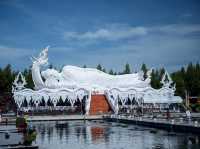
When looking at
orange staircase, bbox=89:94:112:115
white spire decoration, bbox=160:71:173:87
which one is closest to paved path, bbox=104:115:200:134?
orange staircase, bbox=89:94:112:115

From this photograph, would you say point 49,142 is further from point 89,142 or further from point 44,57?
point 44,57

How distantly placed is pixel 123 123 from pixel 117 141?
1820 centimetres

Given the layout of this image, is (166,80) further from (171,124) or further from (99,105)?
(171,124)

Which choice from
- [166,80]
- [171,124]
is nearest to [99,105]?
[166,80]

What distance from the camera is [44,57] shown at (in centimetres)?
6091

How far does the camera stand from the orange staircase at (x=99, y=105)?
60.3 m

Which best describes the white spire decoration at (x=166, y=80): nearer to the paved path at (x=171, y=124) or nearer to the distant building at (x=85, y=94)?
Answer: the distant building at (x=85, y=94)

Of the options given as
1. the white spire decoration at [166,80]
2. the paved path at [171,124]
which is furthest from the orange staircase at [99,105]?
the paved path at [171,124]

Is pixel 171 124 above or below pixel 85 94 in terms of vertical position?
below

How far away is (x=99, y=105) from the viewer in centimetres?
6091

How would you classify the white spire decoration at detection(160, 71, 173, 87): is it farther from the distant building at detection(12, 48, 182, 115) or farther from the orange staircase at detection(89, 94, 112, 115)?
the orange staircase at detection(89, 94, 112, 115)

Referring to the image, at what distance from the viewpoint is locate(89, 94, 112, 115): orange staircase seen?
6031 centimetres

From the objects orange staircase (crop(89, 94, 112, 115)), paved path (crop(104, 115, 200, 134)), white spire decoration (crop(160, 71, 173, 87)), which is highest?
white spire decoration (crop(160, 71, 173, 87))

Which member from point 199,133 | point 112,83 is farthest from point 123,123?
point 112,83
